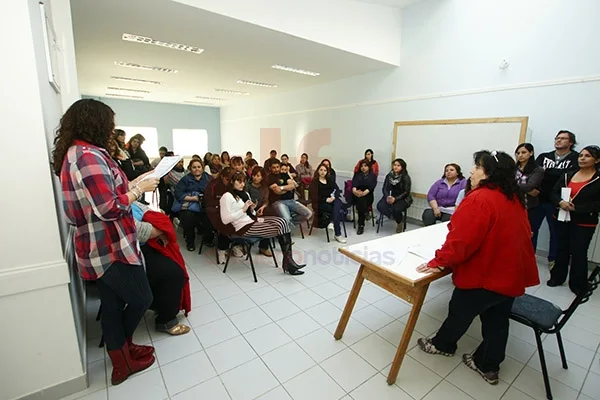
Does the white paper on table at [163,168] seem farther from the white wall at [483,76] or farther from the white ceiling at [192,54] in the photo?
the white wall at [483,76]

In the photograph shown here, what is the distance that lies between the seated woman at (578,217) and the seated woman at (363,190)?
91.9 inches

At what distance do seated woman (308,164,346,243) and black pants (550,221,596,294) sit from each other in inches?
94.1

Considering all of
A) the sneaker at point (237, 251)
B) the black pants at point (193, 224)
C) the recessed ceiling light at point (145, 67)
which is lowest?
the sneaker at point (237, 251)

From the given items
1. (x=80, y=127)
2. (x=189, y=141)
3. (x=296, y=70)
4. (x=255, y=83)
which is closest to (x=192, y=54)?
(x=296, y=70)

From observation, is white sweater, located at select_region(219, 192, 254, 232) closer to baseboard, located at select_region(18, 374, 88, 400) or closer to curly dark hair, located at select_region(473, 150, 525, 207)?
baseboard, located at select_region(18, 374, 88, 400)

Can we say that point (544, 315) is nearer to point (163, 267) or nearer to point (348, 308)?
point (348, 308)

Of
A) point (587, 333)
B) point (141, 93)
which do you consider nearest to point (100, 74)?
point (141, 93)

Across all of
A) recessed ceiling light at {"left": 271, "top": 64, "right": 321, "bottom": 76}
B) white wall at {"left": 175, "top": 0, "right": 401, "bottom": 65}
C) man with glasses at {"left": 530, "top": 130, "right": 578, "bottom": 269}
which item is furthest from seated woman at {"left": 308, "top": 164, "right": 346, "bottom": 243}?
man with glasses at {"left": 530, "top": 130, "right": 578, "bottom": 269}

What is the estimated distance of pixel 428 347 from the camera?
6.50 ft

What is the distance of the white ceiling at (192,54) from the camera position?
3.12 metres

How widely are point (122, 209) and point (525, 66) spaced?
4627 millimetres

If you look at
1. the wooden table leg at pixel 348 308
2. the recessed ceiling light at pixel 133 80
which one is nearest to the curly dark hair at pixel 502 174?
the wooden table leg at pixel 348 308

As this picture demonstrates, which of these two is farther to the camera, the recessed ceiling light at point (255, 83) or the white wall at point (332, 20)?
the recessed ceiling light at point (255, 83)

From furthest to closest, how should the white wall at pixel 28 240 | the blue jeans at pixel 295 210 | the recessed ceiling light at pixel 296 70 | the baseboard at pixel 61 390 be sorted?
the recessed ceiling light at pixel 296 70
the blue jeans at pixel 295 210
the baseboard at pixel 61 390
the white wall at pixel 28 240
